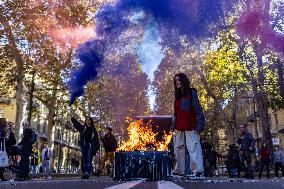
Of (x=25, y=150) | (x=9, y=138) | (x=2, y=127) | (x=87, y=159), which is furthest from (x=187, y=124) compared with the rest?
(x=25, y=150)

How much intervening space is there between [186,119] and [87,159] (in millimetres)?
5242

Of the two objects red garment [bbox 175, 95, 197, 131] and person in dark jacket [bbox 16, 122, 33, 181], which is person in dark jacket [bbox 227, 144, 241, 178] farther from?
red garment [bbox 175, 95, 197, 131]

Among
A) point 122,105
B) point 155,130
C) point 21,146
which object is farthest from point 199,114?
point 122,105

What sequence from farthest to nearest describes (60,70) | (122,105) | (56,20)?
(122,105) < (60,70) < (56,20)

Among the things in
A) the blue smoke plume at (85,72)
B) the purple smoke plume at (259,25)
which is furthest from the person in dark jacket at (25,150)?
the purple smoke plume at (259,25)

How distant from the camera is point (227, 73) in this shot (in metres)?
27.8

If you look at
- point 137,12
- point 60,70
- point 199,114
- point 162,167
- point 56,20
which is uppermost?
point 56,20

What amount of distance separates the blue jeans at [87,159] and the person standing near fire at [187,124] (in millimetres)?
4748

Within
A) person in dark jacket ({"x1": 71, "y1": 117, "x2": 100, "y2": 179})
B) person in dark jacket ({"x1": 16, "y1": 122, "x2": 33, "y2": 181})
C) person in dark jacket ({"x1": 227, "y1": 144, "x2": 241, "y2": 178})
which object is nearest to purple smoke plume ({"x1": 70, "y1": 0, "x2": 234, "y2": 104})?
person in dark jacket ({"x1": 71, "y1": 117, "x2": 100, "y2": 179})

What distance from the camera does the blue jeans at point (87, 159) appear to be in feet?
40.2

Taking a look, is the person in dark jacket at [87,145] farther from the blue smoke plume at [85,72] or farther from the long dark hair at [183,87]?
the long dark hair at [183,87]

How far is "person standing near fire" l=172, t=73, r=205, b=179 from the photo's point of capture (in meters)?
7.80

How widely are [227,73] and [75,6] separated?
1106 centimetres

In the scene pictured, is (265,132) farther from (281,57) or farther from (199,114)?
(199,114)
